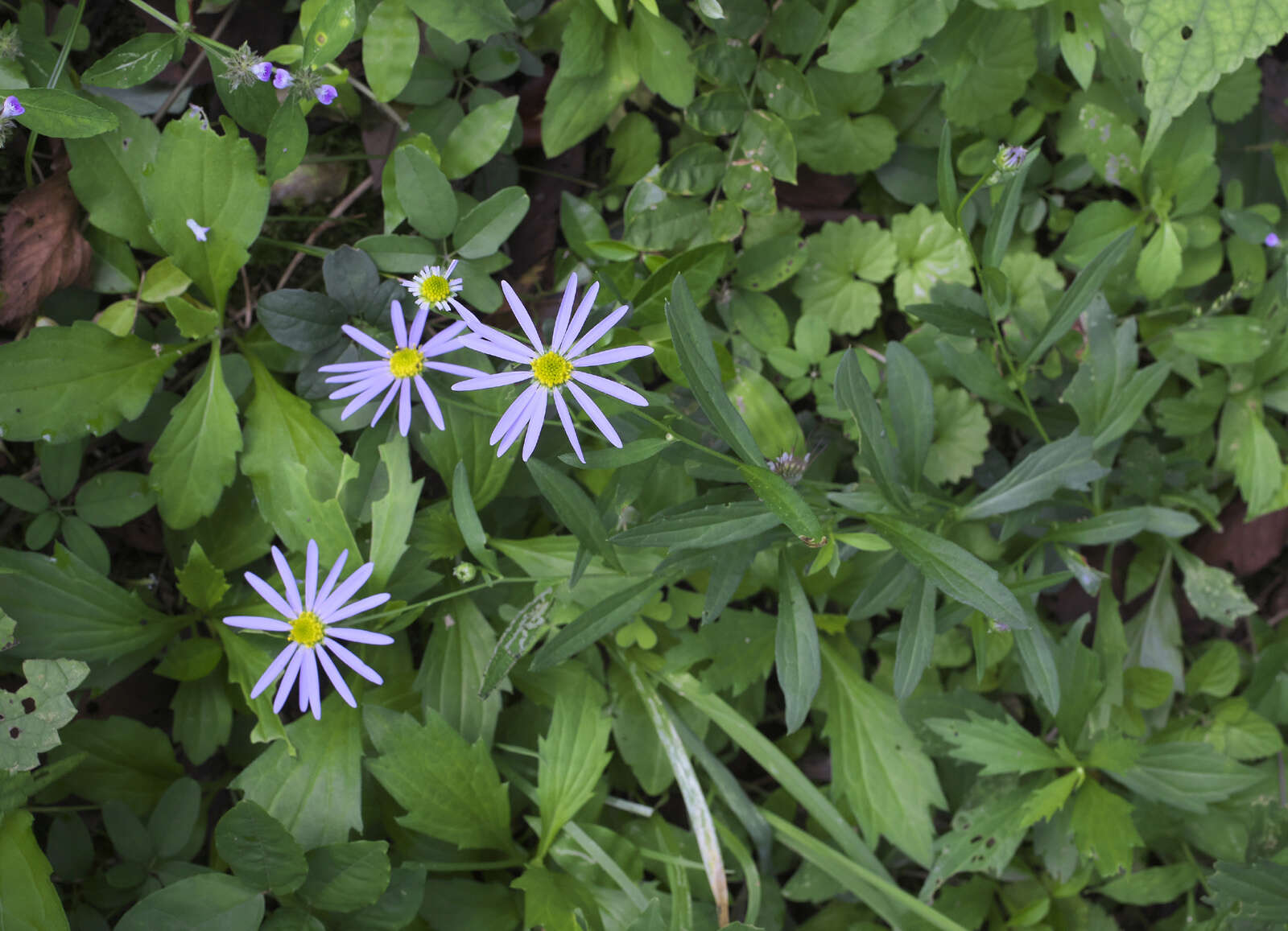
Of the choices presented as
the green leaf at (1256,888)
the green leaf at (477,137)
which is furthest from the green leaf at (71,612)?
the green leaf at (1256,888)

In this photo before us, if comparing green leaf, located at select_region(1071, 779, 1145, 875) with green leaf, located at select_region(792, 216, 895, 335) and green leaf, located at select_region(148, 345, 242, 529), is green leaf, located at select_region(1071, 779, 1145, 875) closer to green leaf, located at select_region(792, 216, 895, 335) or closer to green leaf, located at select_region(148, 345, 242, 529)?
green leaf, located at select_region(792, 216, 895, 335)

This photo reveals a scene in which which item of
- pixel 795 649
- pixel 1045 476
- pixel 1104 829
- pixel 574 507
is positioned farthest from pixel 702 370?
pixel 1104 829

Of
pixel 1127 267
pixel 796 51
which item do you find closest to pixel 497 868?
pixel 796 51

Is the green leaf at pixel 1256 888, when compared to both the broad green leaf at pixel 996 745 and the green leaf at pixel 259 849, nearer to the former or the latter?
the broad green leaf at pixel 996 745

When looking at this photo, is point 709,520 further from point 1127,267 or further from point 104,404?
point 1127,267

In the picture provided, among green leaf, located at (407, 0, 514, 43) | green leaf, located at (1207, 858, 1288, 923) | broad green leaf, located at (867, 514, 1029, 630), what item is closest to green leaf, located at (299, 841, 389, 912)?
broad green leaf, located at (867, 514, 1029, 630)

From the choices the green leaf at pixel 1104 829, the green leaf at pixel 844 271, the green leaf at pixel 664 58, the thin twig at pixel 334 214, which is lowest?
the green leaf at pixel 1104 829
